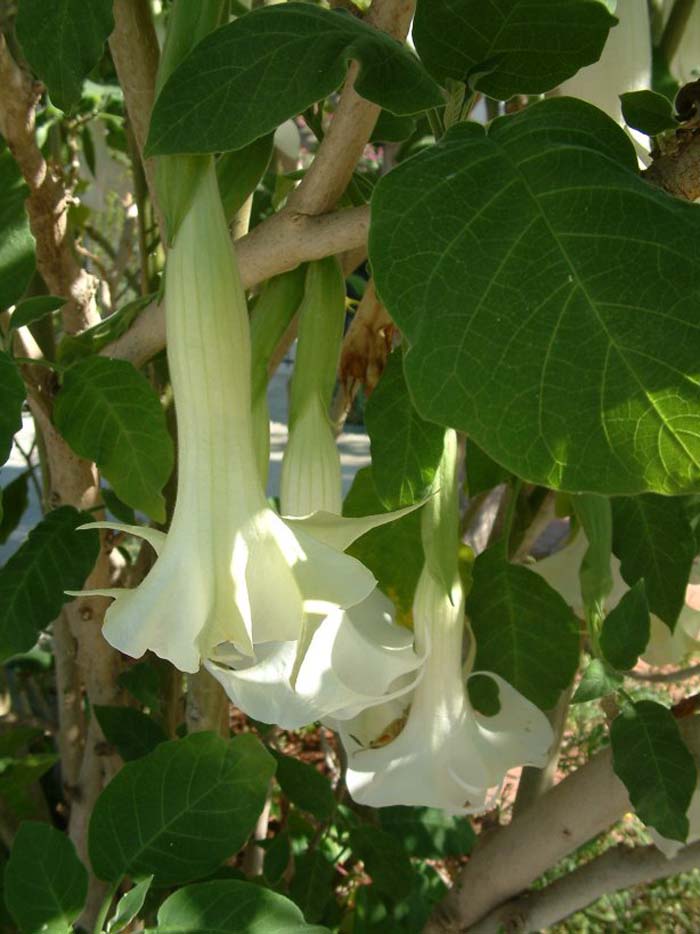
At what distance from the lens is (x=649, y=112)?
1.68 ft

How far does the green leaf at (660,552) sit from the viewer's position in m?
0.76

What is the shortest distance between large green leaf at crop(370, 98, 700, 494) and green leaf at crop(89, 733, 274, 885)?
49 centimetres

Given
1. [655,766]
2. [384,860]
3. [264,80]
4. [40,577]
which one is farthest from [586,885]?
[264,80]

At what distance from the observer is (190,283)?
0.43 meters

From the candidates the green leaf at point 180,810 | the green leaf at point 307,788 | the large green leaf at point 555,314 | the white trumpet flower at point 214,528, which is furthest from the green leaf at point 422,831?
the large green leaf at point 555,314

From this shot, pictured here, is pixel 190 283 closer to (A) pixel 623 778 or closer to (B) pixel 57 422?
(B) pixel 57 422

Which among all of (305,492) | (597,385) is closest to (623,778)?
(305,492)

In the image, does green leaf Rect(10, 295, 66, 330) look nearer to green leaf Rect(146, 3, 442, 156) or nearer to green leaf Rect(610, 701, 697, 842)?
green leaf Rect(146, 3, 442, 156)

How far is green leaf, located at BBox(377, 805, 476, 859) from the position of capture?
49.9 inches

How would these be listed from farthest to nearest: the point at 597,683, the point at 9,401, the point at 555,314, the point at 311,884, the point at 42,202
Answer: the point at 311,884 → the point at 42,202 → the point at 597,683 → the point at 9,401 → the point at 555,314

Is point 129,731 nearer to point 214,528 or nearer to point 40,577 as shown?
point 40,577

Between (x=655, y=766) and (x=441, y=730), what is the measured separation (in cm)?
18

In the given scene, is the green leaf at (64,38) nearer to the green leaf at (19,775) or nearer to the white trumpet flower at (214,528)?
the white trumpet flower at (214,528)

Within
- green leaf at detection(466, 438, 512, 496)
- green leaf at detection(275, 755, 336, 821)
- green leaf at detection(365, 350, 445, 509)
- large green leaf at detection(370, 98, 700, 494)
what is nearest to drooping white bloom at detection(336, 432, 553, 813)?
green leaf at detection(365, 350, 445, 509)
